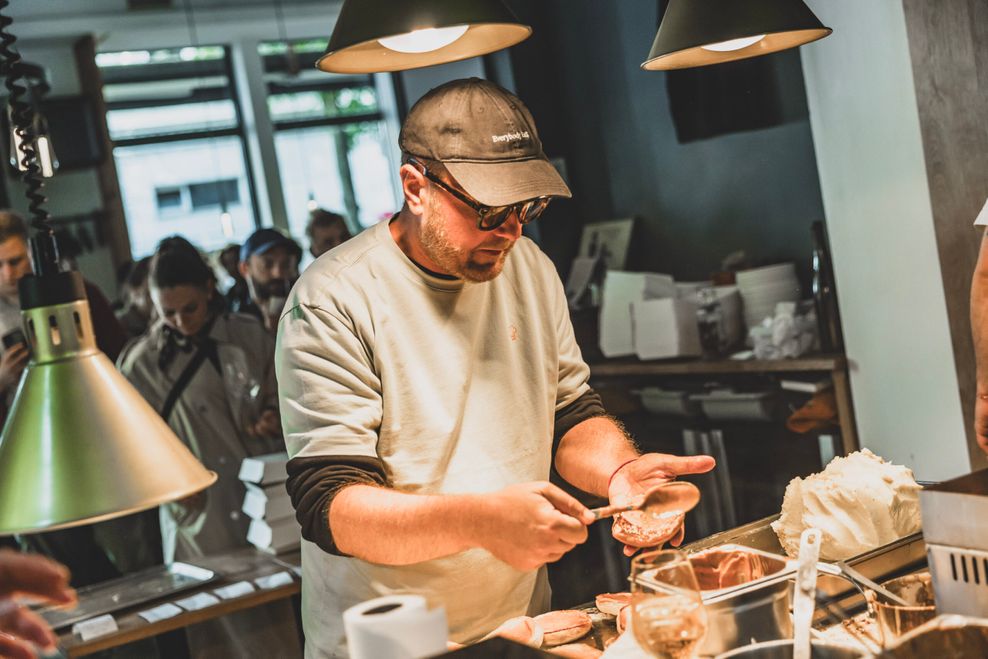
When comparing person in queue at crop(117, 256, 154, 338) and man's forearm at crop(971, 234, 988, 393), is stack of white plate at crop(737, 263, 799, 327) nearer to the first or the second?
man's forearm at crop(971, 234, 988, 393)

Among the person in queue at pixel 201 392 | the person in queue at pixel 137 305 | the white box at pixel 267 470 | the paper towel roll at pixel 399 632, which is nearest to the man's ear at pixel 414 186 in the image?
the paper towel roll at pixel 399 632

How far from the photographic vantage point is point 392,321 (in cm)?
211

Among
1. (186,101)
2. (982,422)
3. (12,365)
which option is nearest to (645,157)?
(982,422)

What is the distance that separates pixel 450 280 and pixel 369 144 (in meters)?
8.76

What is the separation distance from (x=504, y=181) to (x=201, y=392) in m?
2.63

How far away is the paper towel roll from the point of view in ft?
4.37

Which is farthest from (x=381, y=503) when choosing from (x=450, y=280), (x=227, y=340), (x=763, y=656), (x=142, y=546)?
(x=142, y=546)

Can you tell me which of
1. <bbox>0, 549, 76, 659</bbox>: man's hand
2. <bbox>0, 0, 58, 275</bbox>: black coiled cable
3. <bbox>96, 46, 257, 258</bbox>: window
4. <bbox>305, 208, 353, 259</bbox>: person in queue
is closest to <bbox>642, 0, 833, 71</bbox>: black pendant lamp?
<bbox>0, 0, 58, 275</bbox>: black coiled cable

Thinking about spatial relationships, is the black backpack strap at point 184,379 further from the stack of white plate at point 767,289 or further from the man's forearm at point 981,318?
the man's forearm at point 981,318

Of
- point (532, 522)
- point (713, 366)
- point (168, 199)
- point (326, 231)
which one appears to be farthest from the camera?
point (168, 199)

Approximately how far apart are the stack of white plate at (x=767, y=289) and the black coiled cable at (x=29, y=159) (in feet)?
13.2

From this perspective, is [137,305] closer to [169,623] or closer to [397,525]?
[169,623]

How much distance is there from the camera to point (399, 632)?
52.5 inches

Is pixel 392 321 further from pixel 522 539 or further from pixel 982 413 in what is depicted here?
pixel 982 413
